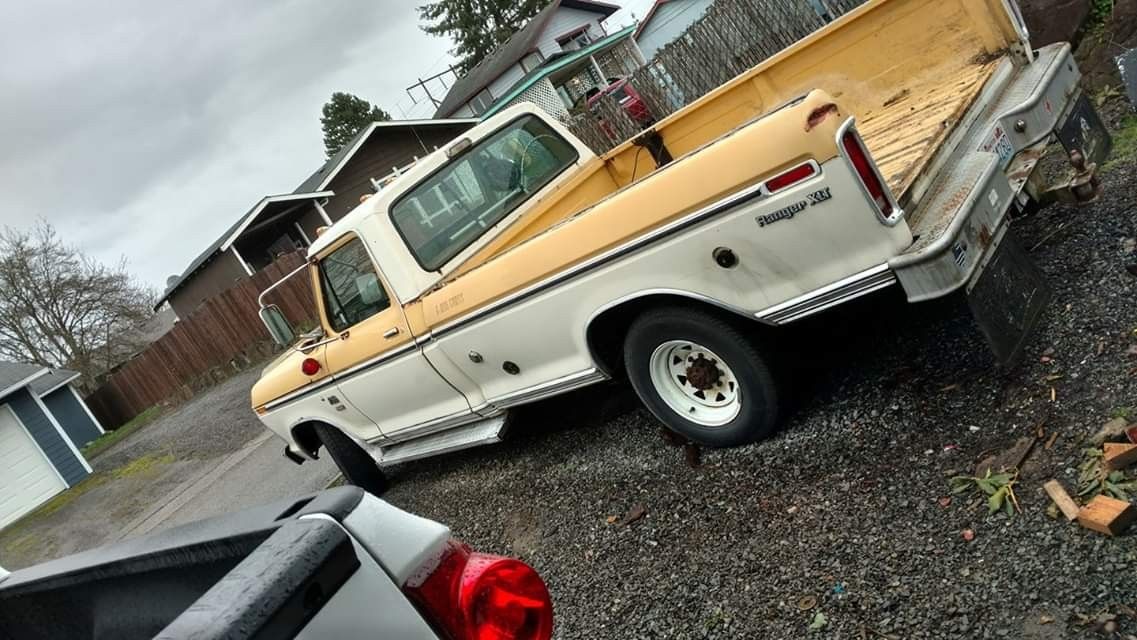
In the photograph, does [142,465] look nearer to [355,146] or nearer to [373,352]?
[373,352]

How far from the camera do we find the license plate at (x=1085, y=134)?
3.68 meters

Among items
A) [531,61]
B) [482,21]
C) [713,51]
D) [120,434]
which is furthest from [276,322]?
[482,21]

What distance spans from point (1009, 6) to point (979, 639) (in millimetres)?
3313

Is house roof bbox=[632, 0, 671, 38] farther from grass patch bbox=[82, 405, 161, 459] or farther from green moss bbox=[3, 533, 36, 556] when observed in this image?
green moss bbox=[3, 533, 36, 556]

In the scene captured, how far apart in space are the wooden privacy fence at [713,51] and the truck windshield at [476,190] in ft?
16.8

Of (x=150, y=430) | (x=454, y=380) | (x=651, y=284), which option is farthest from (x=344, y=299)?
(x=150, y=430)

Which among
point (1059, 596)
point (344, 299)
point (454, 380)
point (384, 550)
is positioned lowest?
point (1059, 596)

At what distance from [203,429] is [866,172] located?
1490 cm

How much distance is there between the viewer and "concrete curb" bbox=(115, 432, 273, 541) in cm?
956

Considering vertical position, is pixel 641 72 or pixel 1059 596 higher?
pixel 641 72

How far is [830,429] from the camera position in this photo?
3.57 m

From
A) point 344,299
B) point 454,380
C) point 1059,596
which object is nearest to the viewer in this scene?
point 1059,596

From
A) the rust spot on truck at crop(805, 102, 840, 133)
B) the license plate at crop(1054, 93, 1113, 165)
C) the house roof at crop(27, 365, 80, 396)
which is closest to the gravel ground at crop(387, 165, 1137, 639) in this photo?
the license plate at crop(1054, 93, 1113, 165)

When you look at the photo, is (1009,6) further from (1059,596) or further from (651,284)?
(1059,596)
